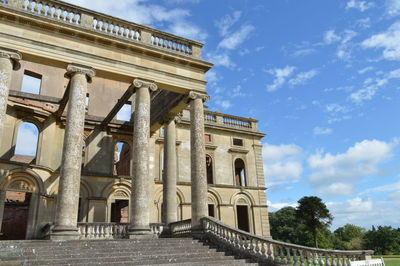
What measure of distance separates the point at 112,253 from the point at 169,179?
7.83 m

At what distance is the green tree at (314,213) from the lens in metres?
42.4

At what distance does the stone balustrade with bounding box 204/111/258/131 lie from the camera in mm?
25547

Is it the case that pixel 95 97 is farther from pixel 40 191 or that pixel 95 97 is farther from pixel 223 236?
pixel 223 236

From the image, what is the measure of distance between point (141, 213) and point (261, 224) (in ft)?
46.4

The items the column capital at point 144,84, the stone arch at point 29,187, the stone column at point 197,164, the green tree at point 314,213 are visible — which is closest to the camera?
the stone column at point 197,164

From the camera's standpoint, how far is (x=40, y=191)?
55.8ft

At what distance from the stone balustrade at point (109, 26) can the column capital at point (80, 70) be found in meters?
1.88

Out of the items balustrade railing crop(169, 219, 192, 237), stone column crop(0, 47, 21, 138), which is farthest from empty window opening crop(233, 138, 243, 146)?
stone column crop(0, 47, 21, 138)

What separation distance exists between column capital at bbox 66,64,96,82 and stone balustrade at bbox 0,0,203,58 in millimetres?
1885

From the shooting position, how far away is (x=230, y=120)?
26.4 metres

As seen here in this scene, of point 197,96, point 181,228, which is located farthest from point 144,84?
point 181,228

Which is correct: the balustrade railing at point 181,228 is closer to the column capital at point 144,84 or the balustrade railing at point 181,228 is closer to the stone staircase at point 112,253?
the stone staircase at point 112,253

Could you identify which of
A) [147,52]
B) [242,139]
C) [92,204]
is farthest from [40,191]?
[242,139]

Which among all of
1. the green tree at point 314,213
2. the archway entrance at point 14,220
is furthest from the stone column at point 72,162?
the green tree at point 314,213
